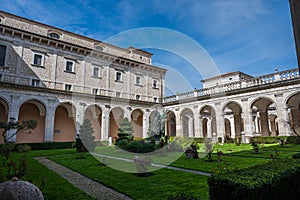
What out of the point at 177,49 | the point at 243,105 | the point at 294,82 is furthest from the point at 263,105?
the point at 177,49

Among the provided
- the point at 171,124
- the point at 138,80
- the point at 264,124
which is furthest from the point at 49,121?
the point at 264,124

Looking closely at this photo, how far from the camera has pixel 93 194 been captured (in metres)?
5.82

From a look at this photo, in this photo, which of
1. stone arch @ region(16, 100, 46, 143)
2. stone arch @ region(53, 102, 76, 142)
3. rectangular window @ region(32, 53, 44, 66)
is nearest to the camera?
rectangular window @ region(32, 53, 44, 66)

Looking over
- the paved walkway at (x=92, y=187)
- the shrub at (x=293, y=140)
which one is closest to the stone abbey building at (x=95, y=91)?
the shrub at (x=293, y=140)

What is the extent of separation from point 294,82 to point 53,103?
2589 cm

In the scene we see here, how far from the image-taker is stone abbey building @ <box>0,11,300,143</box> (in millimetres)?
21000

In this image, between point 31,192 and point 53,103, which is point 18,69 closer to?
point 53,103

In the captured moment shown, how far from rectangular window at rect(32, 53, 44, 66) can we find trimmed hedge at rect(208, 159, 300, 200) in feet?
81.8

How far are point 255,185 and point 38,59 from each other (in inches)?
1022

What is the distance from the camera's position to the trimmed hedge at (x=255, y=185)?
3.59 metres

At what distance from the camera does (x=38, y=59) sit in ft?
77.1

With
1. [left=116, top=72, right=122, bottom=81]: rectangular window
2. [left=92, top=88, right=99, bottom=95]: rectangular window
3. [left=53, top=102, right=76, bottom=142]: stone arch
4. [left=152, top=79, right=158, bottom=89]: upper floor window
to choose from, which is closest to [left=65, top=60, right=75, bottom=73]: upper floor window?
[left=92, top=88, right=99, bottom=95]: rectangular window

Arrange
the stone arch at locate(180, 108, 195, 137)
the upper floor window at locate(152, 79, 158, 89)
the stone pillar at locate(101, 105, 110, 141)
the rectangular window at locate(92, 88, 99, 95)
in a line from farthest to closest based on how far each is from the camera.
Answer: the upper floor window at locate(152, 79, 158, 89) → the stone arch at locate(180, 108, 195, 137) → the rectangular window at locate(92, 88, 99, 95) → the stone pillar at locate(101, 105, 110, 141)

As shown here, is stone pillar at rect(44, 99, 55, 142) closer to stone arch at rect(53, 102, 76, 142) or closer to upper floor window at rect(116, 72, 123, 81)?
stone arch at rect(53, 102, 76, 142)
